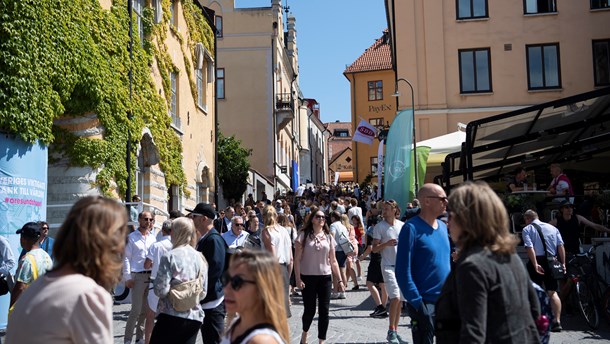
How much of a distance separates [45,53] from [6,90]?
4.77 feet

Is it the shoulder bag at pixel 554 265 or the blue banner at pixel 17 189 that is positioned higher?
the blue banner at pixel 17 189

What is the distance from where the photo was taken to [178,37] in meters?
24.7

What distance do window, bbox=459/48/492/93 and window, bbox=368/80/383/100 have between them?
3792 centimetres

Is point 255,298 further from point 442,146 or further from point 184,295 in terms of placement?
point 442,146

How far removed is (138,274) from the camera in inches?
432

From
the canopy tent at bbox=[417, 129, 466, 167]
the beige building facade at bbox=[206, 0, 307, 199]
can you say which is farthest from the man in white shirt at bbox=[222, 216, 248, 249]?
the beige building facade at bbox=[206, 0, 307, 199]

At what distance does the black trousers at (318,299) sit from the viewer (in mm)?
9438

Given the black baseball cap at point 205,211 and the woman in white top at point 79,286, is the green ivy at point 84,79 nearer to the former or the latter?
the black baseball cap at point 205,211

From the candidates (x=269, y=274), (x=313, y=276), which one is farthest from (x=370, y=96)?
(x=269, y=274)

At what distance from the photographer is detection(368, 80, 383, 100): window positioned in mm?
68250

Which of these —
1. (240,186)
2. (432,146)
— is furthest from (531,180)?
(240,186)

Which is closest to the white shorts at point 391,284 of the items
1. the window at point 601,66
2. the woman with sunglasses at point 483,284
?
the woman with sunglasses at point 483,284

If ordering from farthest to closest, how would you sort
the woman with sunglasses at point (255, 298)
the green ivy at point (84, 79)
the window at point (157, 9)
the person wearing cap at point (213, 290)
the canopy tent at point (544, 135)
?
the window at point (157, 9) < the canopy tent at point (544, 135) < the green ivy at point (84, 79) < the person wearing cap at point (213, 290) < the woman with sunglasses at point (255, 298)

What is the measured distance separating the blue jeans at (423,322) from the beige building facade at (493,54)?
2424 centimetres
